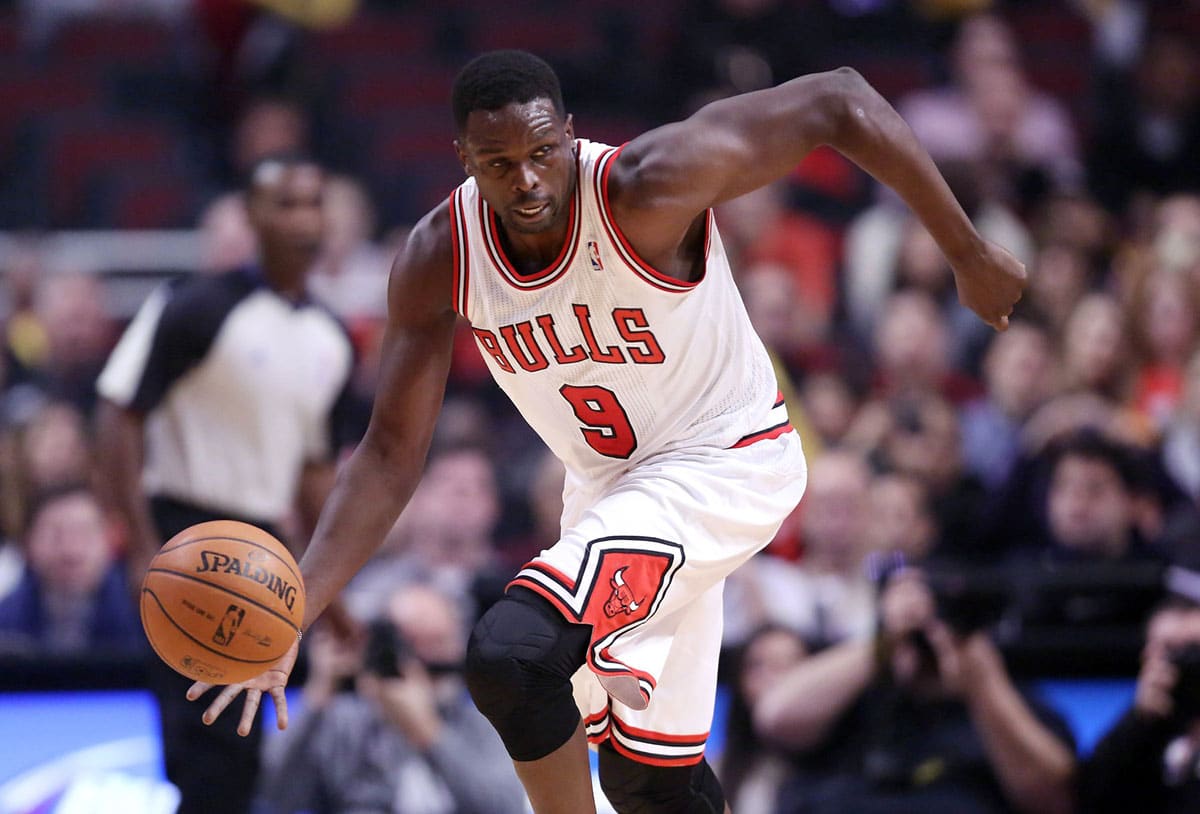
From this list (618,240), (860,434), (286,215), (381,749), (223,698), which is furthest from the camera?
(860,434)

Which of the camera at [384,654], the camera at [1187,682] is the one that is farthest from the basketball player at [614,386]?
the camera at [1187,682]

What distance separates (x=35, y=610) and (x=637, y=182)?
416 cm

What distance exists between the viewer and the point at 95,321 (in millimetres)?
9195

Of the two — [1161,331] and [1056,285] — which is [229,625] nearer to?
[1161,331]

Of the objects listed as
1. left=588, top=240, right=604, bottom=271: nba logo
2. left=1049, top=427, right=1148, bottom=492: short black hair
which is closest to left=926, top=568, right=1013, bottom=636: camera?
left=1049, top=427, right=1148, bottom=492: short black hair

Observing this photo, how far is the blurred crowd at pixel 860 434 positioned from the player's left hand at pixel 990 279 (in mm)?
2050

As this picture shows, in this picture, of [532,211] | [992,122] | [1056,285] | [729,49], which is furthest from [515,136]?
[992,122]

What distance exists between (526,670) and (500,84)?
1.35 m

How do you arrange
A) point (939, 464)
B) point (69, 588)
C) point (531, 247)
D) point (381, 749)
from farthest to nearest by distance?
1. point (939, 464)
2. point (69, 588)
3. point (381, 749)
4. point (531, 247)

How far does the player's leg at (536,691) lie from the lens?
12.2ft

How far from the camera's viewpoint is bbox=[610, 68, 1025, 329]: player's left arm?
4004mm

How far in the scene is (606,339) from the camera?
13.7 ft

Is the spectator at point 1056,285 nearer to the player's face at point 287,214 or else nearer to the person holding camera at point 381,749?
the person holding camera at point 381,749

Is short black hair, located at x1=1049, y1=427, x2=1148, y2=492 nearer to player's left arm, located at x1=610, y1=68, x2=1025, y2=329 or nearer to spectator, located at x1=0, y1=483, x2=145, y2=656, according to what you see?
player's left arm, located at x1=610, y1=68, x2=1025, y2=329
